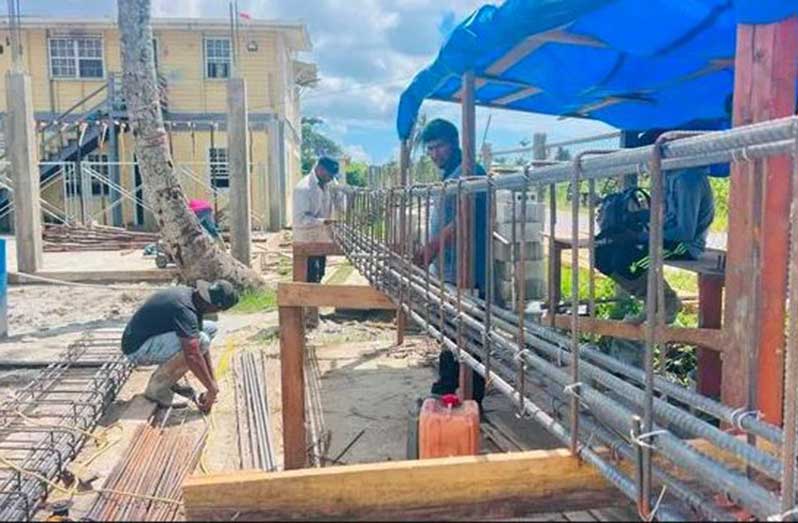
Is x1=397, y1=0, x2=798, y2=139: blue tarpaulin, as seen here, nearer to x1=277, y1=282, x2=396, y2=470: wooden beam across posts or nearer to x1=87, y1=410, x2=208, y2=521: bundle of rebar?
x1=277, y1=282, x2=396, y2=470: wooden beam across posts

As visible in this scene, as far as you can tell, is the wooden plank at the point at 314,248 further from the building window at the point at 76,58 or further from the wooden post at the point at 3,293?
the building window at the point at 76,58

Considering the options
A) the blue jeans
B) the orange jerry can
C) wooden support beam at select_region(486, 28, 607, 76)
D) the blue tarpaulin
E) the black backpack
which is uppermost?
wooden support beam at select_region(486, 28, 607, 76)

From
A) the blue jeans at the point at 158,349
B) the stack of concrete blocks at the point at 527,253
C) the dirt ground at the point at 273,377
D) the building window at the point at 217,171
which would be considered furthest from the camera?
the building window at the point at 217,171

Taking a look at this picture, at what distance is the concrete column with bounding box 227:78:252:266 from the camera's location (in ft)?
38.9

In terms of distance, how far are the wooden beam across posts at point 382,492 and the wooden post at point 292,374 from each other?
3.07 metres

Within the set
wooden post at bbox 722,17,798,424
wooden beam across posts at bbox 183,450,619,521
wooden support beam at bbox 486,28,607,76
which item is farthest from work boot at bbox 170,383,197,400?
wooden post at bbox 722,17,798,424

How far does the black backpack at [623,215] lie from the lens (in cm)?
448

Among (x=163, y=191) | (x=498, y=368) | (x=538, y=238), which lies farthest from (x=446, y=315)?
(x=163, y=191)

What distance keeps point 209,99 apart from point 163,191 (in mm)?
12311

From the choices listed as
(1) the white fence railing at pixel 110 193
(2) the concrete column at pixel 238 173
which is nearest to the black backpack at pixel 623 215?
(2) the concrete column at pixel 238 173

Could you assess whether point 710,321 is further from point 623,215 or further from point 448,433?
point 448,433

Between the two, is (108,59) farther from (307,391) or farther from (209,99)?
(307,391)

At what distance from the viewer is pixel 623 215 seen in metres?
4.55

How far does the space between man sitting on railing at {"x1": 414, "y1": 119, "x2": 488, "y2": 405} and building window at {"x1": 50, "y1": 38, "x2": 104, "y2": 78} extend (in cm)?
1943
